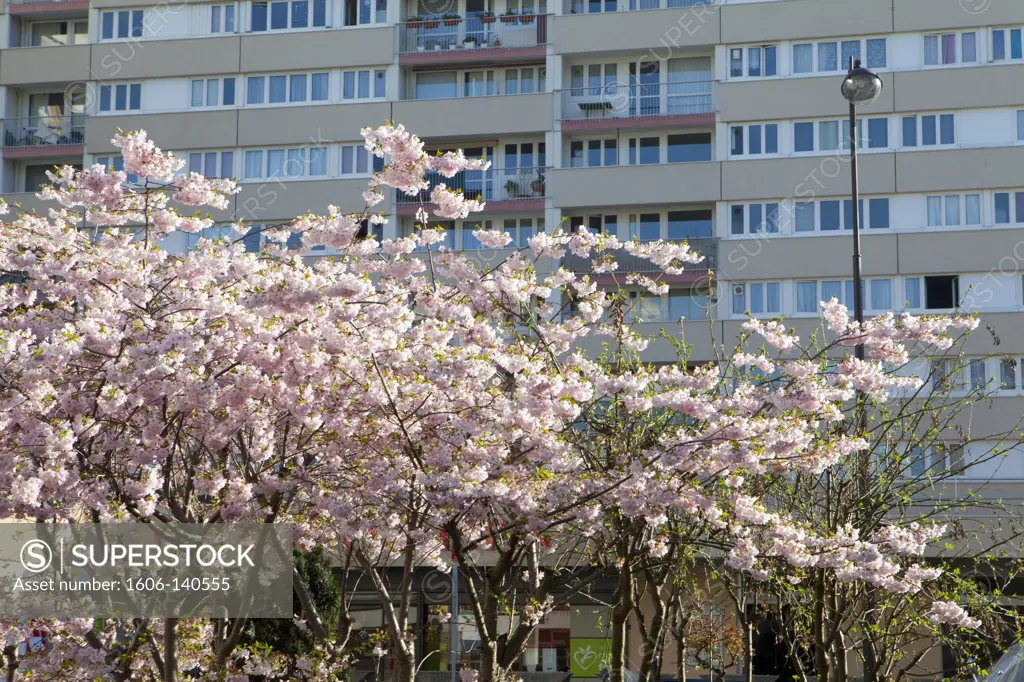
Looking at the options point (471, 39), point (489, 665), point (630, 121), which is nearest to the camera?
point (489, 665)

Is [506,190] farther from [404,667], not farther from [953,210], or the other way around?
[404,667]

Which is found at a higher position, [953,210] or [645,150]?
[645,150]

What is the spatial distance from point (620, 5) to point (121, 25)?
15407 millimetres

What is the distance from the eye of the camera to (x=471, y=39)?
4253 centimetres

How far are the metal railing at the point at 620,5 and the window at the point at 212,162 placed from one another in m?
11.1

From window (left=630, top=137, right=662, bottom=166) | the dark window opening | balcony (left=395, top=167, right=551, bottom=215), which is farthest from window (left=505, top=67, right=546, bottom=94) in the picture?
the dark window opening

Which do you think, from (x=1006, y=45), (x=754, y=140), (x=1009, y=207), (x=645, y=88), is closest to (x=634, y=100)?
(x=645, y=88)

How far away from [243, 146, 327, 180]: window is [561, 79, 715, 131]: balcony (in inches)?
290

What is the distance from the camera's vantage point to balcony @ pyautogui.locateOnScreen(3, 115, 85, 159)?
43237 mm

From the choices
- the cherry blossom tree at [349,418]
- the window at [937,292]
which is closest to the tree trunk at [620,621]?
the cherry blossom tree at [349,418]

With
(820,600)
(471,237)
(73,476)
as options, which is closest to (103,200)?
(73,476)

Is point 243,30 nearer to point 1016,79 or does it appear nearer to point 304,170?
point 304,170

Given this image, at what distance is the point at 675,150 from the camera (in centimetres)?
4125

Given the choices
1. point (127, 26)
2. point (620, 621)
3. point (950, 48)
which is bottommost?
point (620, 621)
